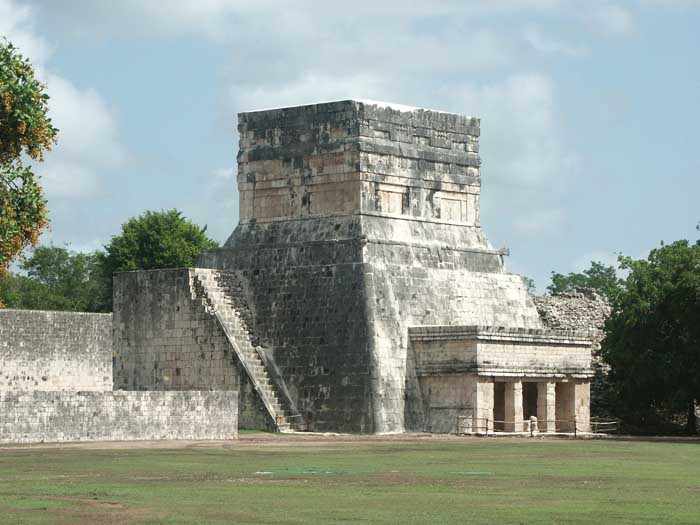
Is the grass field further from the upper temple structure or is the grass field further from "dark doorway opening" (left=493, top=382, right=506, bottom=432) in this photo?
"dark doorway opening" (left=493, top=382, right=506, bottom=432)

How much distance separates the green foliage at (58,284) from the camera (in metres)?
71.2

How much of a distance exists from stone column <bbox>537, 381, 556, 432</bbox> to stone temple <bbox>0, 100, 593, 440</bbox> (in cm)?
4

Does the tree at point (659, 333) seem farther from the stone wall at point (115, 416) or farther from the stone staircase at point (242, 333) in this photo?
the stone wall at point (115, 416)

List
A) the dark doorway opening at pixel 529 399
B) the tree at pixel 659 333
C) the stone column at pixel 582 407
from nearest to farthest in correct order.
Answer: the tree at pixel 659 333 < the stone column at pixel 582 407 < the dark doorway opening at pixel 529 399

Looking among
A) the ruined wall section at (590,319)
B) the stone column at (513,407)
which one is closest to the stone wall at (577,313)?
the ruined wall section at (590,319)

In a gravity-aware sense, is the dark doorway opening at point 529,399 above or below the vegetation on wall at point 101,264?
below

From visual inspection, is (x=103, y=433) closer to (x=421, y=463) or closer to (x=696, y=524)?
(x=421, y=463)

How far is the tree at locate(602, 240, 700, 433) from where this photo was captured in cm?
3938

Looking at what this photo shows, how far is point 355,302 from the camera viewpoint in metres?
37.4

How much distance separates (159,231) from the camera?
66.6 m

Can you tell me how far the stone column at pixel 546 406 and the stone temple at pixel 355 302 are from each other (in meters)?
0.04

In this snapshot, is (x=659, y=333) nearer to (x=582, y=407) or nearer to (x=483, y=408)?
(x=582, y=407)

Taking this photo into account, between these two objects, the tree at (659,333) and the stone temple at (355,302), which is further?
the tree at (659,333)

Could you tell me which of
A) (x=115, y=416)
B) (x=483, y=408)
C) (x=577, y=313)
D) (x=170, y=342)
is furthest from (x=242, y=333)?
(x=577, y=313)
